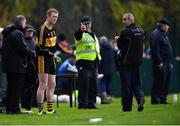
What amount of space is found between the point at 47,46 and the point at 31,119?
1.95 meters

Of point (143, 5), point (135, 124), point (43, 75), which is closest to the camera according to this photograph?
point (135, 124)

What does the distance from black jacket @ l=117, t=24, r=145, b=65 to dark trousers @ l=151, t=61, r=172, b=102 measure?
12.3ft

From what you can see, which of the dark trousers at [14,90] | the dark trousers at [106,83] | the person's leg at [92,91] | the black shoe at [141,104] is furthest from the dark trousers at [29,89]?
the dark trousers at [106,83]

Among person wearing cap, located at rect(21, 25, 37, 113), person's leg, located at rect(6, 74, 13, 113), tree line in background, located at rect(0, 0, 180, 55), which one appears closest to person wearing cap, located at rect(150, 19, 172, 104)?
person wearing cap, located at rect(21, 25, 37, 113)

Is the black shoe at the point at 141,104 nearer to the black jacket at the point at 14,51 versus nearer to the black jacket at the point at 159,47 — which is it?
the black jacket at the point at 14,51

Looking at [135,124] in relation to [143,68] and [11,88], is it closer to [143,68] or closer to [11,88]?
[11,88]

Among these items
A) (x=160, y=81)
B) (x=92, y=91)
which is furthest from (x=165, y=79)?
(x=92, y=91)

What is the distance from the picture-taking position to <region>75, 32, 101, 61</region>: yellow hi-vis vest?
69.0 ft

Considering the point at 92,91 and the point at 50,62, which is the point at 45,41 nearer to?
the point at 50,62

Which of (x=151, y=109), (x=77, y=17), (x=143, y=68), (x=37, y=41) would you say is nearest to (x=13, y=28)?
(x=37, y=41)

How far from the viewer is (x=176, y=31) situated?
3225cm

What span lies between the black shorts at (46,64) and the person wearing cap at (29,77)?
138cm

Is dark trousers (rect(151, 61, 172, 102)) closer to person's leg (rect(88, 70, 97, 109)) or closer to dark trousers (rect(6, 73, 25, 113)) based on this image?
person's leg (rect(88, 70, 97, 109))

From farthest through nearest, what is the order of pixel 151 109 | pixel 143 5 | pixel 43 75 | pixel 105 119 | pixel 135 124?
1. pixel 143 5
2. pixel 151 109
3. pixel 43 75
4. pixel 105 119
5. pixel 135 124
